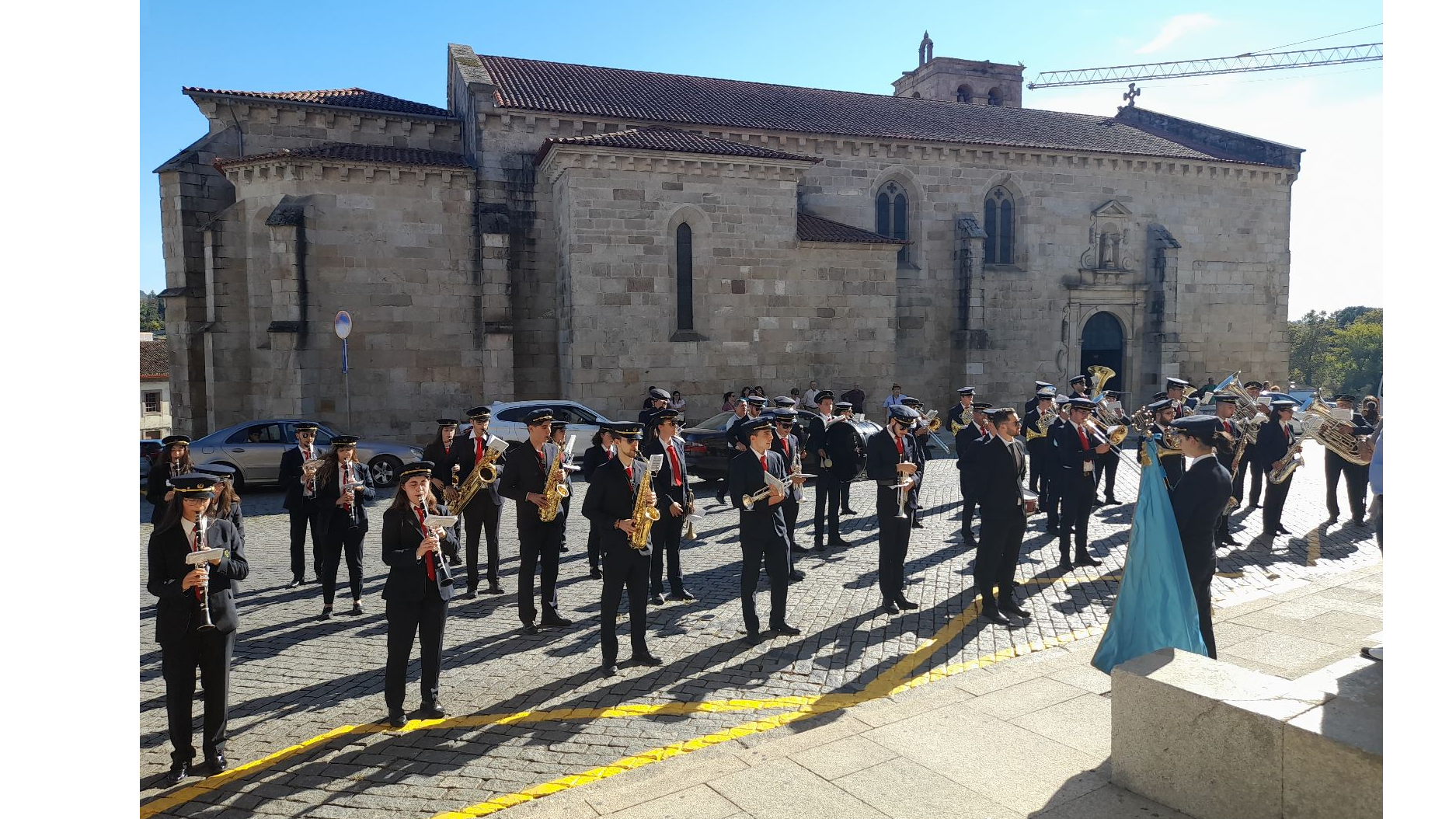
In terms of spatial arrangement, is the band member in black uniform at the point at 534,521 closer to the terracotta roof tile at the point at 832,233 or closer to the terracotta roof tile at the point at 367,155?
the terracotta roof tile at the point at 367,155

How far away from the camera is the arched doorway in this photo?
30172mm

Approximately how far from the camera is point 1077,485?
1098 centimetres

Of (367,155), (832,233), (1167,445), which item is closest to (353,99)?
(367,155)

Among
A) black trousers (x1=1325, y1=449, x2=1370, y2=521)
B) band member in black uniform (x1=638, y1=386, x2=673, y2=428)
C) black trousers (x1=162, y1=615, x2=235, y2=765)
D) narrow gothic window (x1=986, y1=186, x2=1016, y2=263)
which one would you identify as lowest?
black trousers (x1=162, y1=615, x2=235, y2=765)

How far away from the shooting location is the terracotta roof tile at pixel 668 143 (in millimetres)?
21141

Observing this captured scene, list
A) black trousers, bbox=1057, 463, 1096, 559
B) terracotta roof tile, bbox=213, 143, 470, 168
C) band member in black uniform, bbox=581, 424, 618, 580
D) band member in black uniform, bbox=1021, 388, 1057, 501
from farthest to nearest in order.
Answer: terracotta roof tile, bbox=213, 143, 470, 168 → band member in black uniform, bbox=1021, 388, 1057, 501 → black trousers, bbox=1057, 463, 1096, 559 → band member in black uniform, bbox=581, 424, 618, 580

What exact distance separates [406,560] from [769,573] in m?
3.24

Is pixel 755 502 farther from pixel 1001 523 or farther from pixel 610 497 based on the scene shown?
pixel 1001 523

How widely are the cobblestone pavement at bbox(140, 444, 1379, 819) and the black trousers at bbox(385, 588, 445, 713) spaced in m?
0.26

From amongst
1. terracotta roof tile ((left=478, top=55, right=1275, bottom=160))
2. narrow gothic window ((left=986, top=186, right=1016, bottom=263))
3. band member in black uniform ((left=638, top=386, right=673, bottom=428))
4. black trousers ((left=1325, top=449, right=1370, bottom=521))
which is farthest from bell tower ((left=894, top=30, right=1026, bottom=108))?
black trousers ((left=1325, top=449, right=1370, bottom=521))

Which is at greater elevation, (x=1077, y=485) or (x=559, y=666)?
(x=1077, y=485)

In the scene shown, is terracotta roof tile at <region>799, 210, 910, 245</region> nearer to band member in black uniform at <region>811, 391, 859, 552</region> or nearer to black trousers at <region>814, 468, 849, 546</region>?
band member in black uniform at <region>811, 391, 859, 552</region>
